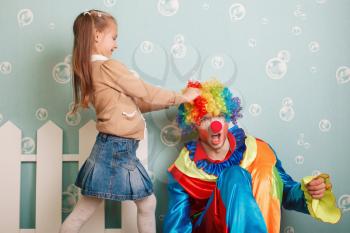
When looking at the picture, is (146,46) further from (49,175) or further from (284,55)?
(49,175)

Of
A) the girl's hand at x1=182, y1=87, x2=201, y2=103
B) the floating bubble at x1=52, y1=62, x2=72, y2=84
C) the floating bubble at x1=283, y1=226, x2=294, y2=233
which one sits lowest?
the floating bubble at x1=283, y1=226, x2=294, y2=233

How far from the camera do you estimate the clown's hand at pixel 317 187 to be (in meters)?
1.42

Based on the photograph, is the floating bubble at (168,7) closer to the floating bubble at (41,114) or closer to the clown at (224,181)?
the clown at (224,181)

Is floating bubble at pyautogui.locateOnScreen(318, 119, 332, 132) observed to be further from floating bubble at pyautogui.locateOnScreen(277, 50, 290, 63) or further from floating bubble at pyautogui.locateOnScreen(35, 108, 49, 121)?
floating bubble at pyautogui.locateOnScreen(35, 108, 49, 121)

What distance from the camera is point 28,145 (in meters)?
1.93

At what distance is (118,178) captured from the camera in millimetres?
1524

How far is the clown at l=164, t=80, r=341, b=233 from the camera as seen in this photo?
1439 millimetres

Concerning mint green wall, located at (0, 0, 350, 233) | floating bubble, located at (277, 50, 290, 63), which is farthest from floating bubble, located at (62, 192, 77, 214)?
floating bubble, located at (277, 50, 290, 63)

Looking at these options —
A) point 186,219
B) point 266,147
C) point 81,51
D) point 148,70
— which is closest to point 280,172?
point 266,147

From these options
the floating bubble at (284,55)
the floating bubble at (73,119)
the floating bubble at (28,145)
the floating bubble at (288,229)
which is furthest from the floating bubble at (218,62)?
the floating bubble at (28,145)

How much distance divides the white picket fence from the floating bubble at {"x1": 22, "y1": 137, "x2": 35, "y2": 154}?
3 centimetres

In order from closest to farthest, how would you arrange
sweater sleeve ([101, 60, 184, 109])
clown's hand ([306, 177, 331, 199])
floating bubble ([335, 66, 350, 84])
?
clown's hand ([306, 177, 331, 199]), sweater sleeve ([101, 60, 184, 109]), floating bubble ([335, 66, 350, 84])

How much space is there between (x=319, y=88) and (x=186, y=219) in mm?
791

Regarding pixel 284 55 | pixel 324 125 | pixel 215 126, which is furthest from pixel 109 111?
pixel 324 125
